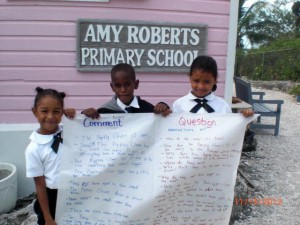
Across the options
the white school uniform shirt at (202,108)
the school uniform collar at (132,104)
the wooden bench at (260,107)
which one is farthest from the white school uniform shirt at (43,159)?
the wooden bench at (260,107)

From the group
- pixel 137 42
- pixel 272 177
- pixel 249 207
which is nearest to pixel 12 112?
pixel 137 42

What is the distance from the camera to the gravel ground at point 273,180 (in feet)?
12.0

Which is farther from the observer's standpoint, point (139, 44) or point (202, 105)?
point (139, 44)

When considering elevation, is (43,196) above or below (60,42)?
below

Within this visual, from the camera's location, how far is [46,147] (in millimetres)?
1984

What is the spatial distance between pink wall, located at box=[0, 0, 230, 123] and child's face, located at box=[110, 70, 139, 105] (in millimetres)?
1835

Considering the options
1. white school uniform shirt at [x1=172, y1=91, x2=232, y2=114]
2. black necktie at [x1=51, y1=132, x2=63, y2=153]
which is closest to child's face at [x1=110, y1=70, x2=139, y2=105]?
white school uniform shirt at [x1=172, y1=91, x2=232, y2=114]

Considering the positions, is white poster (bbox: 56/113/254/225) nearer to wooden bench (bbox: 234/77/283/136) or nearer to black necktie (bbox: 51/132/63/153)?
black necktie (bbox: 51/132/63/153)

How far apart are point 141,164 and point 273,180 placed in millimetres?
3238

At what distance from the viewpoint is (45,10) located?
382 centimetres

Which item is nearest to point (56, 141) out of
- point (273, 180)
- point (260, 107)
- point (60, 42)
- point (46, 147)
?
point (46, 147)

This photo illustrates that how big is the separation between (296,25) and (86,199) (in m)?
30.2
